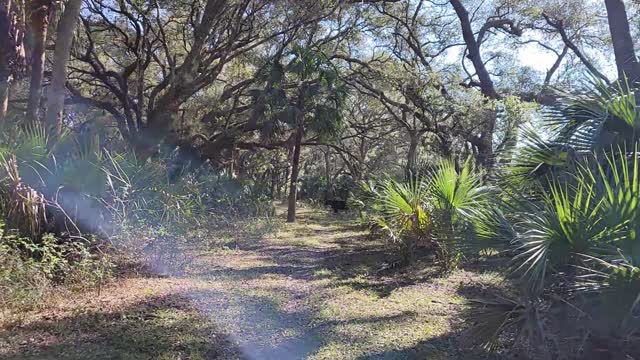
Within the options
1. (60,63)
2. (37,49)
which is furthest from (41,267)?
(37,49)

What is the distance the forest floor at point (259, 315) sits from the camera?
13.7 feet

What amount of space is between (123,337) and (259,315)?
147 centimetres

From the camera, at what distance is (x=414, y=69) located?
15273 millimetres

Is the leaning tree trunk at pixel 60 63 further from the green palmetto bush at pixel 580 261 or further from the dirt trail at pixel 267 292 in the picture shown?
the green palmetto bush at pixel 580 261

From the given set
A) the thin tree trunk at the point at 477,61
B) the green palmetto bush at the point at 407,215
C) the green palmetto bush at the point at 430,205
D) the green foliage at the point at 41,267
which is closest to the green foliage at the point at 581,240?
the green palmetto bush at the point at 430,205

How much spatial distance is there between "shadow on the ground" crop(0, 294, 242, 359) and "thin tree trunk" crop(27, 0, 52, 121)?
3994 mm

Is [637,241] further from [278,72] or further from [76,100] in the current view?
[76,100]

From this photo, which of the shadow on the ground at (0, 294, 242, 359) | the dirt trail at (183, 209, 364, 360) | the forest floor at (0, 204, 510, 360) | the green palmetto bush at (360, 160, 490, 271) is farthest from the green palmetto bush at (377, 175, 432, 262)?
the shadow on the ground at (0, 294, 242, 359)

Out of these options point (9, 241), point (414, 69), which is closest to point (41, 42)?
point (9, 241)

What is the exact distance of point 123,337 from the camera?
14.2ft

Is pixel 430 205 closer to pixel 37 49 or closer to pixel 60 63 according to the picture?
pixel 60 63

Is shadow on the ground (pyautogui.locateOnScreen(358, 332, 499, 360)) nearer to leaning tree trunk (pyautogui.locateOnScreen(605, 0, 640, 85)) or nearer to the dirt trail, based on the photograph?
the dirt trail

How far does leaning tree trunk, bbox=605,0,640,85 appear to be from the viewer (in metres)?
6.04

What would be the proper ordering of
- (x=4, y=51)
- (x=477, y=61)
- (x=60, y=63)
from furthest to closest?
(x=477, y=61), (x=60, y=63), (x=4, y=51)
